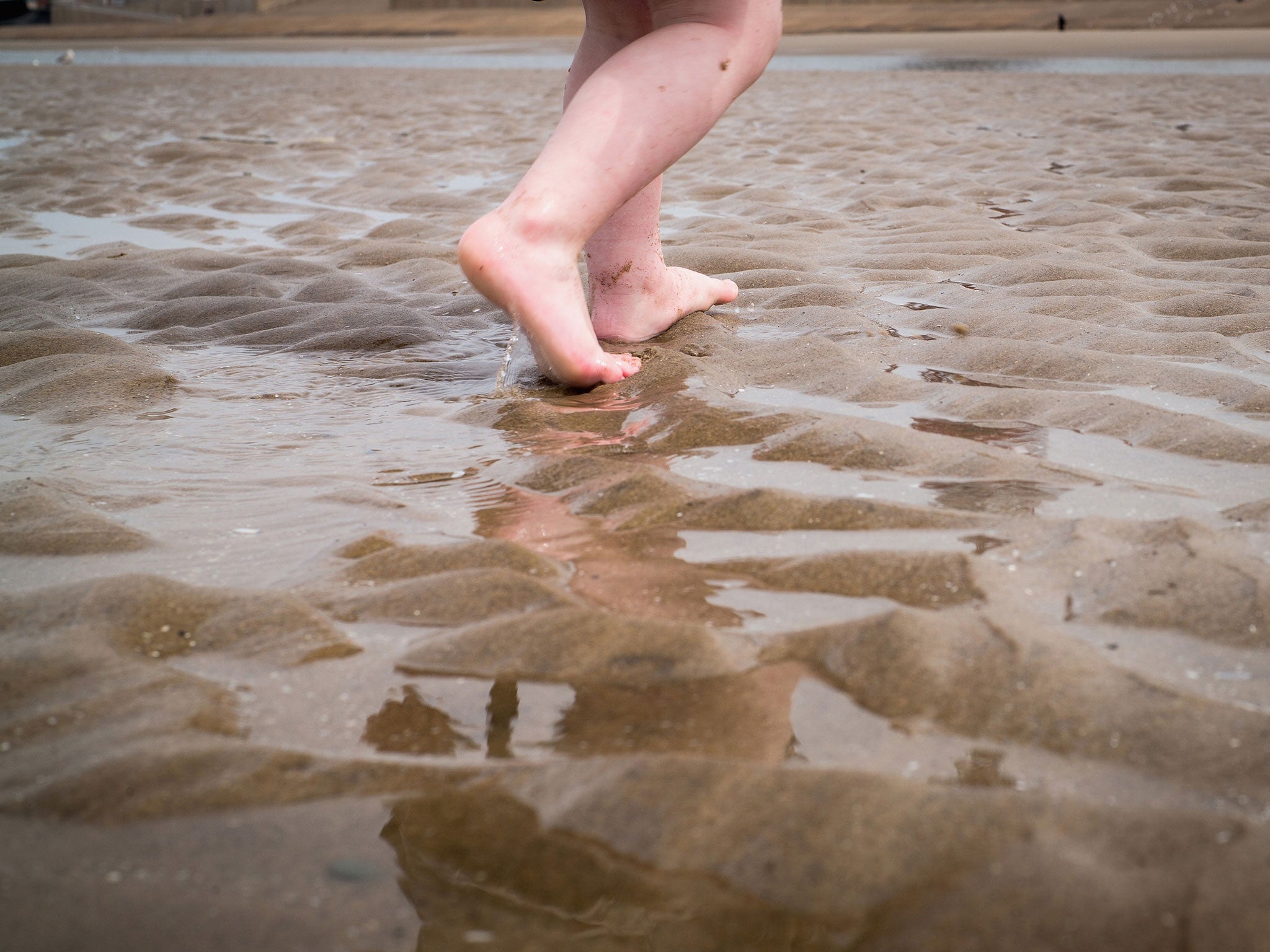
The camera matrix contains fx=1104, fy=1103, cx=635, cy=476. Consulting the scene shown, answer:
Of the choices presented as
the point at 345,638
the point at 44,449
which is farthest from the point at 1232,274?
the point at 44,449

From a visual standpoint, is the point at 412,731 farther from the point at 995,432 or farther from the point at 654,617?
the point at 995,432

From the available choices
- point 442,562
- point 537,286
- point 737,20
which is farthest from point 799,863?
point 737,20

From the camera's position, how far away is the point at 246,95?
10.2 meters

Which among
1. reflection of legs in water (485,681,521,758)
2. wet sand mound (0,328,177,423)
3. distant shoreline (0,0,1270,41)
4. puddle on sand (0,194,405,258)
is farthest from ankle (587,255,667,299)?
distant shoreline (0,0,1270,41)

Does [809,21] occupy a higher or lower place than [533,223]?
higher

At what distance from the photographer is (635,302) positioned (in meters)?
2.16

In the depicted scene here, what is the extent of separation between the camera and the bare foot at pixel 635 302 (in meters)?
2.14

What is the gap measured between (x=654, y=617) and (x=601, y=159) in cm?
87

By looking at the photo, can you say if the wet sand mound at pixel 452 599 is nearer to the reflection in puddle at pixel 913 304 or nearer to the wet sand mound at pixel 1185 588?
the wet sand mound at pixel 1185 588

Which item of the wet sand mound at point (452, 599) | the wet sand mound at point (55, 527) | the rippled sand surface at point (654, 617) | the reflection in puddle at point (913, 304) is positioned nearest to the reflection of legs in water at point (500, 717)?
the rippled sand surface at point (654, 617)

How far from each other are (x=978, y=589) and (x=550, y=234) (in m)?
0.90

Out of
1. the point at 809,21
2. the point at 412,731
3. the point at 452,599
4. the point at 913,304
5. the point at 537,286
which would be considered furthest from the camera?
the point at 809,21

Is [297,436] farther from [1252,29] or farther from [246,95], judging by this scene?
[1252,29]

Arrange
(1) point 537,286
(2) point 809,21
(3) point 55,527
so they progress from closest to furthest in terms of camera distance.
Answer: (3) point 55,527
(1) point 537,286
(2) point 809,21
